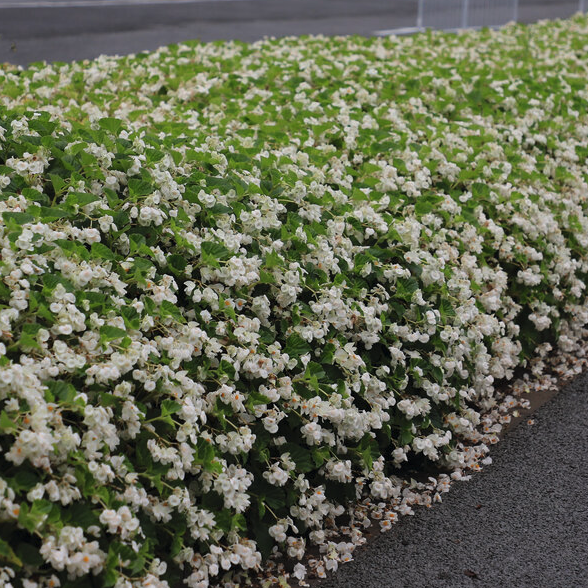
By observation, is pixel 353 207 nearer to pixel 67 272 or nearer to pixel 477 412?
pixel 477 412

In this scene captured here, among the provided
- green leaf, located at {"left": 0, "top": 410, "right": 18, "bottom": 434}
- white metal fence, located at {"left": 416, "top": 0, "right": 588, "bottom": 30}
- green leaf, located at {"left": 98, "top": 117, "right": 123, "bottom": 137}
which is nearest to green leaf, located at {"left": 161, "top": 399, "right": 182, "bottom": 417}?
green leaf, located at {"left": 0, "top": 410, "right": 18, "bottom": 434}

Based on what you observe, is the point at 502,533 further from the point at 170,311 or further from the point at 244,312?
the point at 170,311

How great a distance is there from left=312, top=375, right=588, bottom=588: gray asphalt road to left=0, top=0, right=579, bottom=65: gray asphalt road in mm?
10564

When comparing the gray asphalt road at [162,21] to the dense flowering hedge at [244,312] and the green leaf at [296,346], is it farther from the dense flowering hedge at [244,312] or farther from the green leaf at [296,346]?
the green leaf at [296,346]

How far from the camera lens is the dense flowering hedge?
2736mm

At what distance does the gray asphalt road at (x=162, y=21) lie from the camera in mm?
14273

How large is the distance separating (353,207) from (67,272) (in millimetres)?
1772

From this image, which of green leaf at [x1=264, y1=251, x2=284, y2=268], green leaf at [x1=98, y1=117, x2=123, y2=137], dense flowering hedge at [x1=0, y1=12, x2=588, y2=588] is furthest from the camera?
green leaf at [x1=98, y1=117, x2=123, y2=137]

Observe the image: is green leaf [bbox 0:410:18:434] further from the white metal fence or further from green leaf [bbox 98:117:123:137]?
the white metal fence

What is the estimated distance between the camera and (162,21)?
59.8 ft

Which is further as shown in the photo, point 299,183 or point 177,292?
point 299,183

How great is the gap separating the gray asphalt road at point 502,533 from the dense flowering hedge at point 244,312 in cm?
15

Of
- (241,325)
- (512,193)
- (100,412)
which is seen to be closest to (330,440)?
(241,325)

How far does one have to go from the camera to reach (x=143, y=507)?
9.45ft
